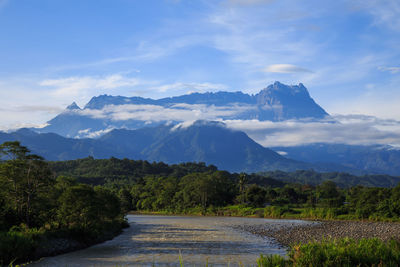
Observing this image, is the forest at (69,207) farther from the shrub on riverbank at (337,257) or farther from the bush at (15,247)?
the shrub on riverbank at (337,257)

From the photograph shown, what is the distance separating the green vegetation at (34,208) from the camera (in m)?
37.3

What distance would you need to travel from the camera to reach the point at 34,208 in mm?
43875

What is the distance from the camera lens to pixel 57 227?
1839 inches

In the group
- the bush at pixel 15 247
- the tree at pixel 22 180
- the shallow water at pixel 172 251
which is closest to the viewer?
the bush at pixel 15 247

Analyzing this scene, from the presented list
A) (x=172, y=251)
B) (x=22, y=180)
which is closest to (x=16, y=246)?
(x=22, y=180)

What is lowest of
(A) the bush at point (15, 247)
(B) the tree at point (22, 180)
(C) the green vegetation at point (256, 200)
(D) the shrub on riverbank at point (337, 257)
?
(C) the green vegetation at point (256, 200)

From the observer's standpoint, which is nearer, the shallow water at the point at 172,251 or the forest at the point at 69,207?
the shallow water at the point at 172,251

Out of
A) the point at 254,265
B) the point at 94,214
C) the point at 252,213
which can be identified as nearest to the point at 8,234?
the point at 94,214

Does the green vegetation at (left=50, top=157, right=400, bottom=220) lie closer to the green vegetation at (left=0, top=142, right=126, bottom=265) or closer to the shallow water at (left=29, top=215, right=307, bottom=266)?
the shallow water at (left=29, top=215, right=307, bottom=266)

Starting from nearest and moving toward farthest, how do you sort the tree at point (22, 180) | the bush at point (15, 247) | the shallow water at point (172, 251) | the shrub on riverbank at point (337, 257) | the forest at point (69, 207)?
the shrub on riverbank at point (337, 257)
the bush at point (15, 247)
the shallow water at point (172, 251)
the forest at point (69, 207)
the tree at point (22, 180)

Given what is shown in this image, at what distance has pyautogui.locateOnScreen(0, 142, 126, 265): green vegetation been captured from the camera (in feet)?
123

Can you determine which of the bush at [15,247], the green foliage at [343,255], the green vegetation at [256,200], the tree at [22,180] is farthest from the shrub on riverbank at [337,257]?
the green vegetation at [256,200]

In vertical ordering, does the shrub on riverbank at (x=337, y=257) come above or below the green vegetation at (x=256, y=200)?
above

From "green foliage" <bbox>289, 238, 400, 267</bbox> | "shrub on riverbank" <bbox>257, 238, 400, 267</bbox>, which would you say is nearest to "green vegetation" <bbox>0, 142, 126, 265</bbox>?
"shrub on riverbank" <bbox>257, 238, 400, 267</bbox>
